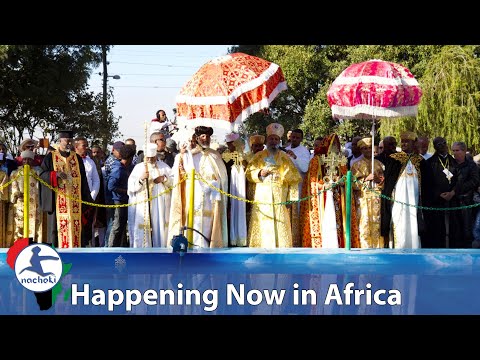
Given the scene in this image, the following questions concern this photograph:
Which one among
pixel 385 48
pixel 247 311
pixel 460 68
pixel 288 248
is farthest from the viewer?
pixel 385 48

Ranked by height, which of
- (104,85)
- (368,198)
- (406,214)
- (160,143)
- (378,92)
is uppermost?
(104,85)

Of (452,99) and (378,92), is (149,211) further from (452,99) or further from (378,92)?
(452,99)

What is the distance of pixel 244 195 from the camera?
10922 millimetres

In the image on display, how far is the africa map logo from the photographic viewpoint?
29.2 ft

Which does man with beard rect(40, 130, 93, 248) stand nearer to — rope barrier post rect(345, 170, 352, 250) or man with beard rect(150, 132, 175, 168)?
man with beard rect(150, 132, 175, 168)

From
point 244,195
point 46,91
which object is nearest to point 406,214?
point 244,195

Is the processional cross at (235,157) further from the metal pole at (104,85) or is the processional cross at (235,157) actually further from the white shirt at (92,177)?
the metal pole at (104,85)

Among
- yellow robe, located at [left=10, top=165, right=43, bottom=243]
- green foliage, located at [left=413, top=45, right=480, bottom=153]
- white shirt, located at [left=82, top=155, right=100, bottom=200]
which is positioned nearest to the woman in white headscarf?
white shirt, located at [left=82, top=155, right=100, bottom=200]

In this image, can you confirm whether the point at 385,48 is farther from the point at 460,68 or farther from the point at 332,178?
the point at 332,178

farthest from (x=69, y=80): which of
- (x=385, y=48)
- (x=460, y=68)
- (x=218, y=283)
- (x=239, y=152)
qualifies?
(x=218, y=283)

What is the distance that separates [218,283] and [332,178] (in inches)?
91.8

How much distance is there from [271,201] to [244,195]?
0.37 meters

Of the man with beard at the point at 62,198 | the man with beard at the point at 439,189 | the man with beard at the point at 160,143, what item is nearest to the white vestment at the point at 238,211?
the man with beard at the point at 160,143

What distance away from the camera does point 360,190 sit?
11125 millimetres
